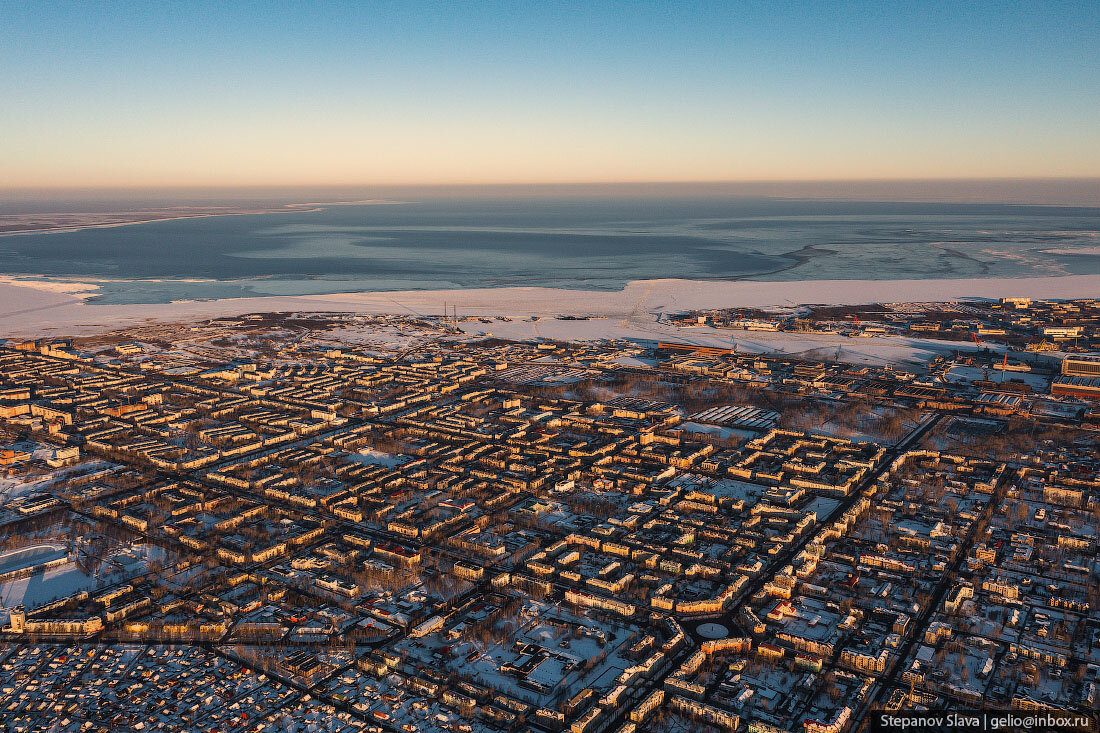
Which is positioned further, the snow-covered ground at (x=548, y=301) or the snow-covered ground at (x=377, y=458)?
the snow-covered ground at (x=548, y=301)

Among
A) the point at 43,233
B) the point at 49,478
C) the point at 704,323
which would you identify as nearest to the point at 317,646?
the point at 49,478

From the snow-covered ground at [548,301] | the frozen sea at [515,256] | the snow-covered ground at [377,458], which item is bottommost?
the snow-covered ground at [377,458]

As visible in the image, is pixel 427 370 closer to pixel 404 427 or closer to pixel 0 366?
pixel 404 427

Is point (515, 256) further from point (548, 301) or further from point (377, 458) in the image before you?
point (377, 458)

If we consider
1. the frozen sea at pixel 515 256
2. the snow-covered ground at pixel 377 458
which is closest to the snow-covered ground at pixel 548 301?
the frozen sea at pixel 515 256

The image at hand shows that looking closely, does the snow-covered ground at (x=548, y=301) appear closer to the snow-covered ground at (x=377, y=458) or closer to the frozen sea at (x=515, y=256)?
the frozen sea at (x=515, y=256)

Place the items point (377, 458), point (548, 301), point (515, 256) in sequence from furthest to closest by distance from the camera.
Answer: point (515, 256) < point (548, 301) < point (377, 458)

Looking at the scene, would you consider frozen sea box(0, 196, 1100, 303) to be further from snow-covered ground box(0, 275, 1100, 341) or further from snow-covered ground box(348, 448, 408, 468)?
snow-covered ground box(348, 448, 408, 468)

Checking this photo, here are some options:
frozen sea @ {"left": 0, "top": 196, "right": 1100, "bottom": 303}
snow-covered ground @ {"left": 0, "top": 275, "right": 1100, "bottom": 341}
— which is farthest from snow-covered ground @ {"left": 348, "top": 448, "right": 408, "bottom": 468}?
frozen sea @ {"left": 0, "top": 196, "right": 1100, "bottom": 303}

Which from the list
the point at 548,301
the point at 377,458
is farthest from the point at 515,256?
the point at 377,458
